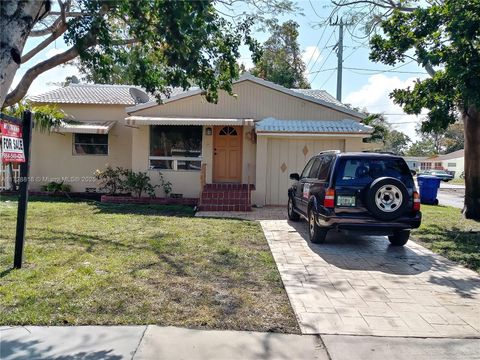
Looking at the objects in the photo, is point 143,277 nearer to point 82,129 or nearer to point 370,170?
point 370,170

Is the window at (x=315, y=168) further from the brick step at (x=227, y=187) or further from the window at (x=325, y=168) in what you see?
the brick step at (x=227, y=187)

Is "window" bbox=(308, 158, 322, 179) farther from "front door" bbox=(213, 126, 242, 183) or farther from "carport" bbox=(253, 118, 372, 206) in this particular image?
"front door" bbox=(213, 126, 242, 183)

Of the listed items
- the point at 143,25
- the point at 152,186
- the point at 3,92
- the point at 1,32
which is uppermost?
the point at 143,25

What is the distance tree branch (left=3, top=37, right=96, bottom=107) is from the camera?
19.4 ft

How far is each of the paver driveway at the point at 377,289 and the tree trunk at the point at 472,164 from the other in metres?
4.94

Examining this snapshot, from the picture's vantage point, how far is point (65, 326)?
159 inches

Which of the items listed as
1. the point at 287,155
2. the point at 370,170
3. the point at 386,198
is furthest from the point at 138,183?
the point at 386,198

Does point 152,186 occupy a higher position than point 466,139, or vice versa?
point 466,139

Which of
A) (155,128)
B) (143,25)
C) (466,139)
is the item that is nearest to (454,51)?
(466,139)

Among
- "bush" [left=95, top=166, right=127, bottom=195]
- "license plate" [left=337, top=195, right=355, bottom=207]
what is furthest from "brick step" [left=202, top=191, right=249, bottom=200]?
"license plate" [left=337, top=195, right=355, bottom=207]

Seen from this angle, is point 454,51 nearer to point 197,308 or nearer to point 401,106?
point 401,106

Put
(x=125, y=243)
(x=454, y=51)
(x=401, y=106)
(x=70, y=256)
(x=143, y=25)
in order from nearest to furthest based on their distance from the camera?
(x=143, y=25) < (x=70, y=256) < (x=125, y=243) < (x=454, y=51) < (x=401, y=106)

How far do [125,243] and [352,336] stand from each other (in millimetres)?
4982

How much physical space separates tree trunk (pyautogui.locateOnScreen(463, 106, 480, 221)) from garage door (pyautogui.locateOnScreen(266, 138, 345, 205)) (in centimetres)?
385
